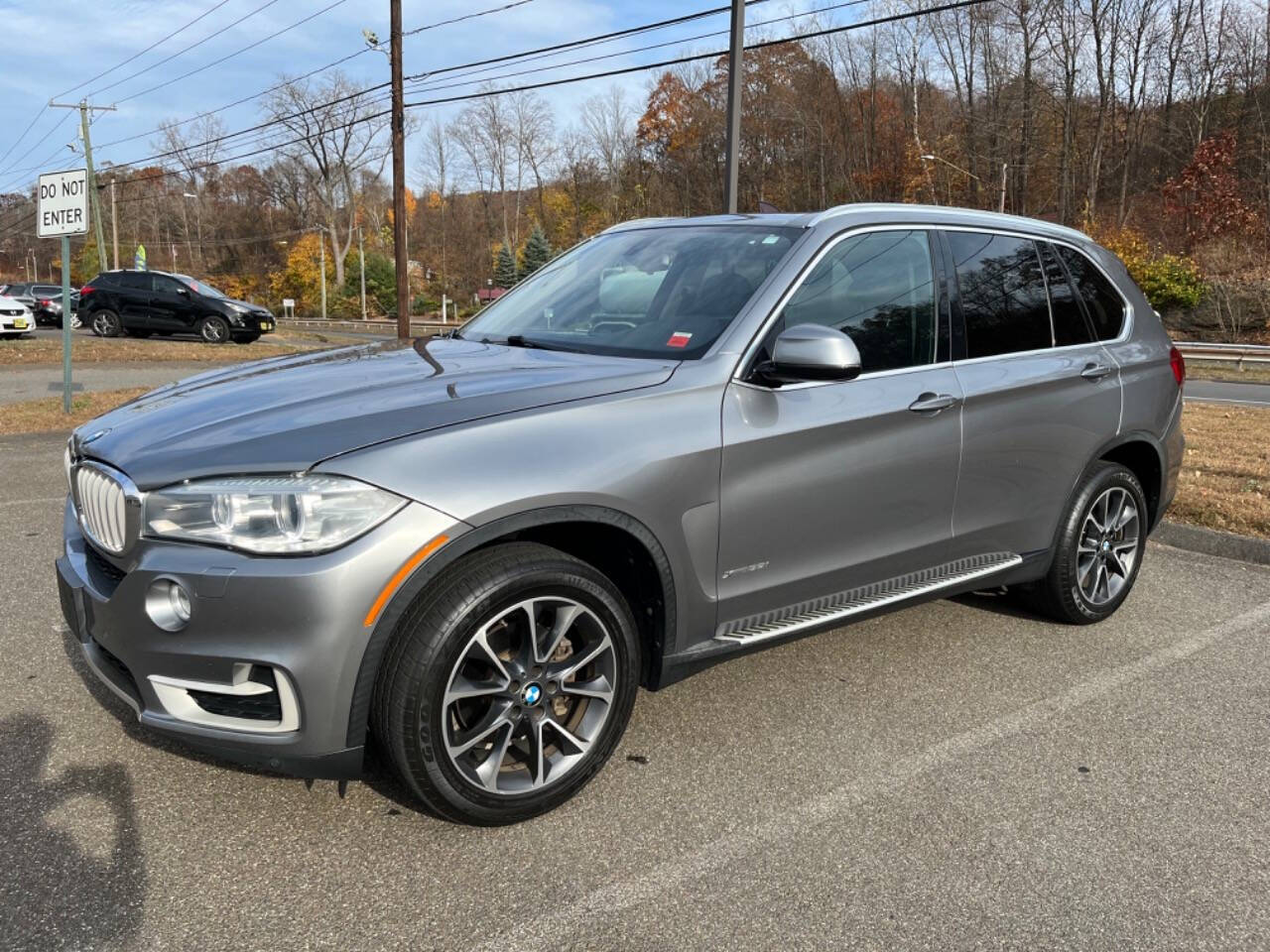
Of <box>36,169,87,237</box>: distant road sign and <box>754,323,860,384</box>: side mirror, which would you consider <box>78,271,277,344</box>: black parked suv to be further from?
<box>754,323,860,384</box>: side mirror

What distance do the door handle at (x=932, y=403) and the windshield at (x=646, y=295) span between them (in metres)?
0.73

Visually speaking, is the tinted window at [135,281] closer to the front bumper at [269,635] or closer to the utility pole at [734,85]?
the utility pole at [734,85]

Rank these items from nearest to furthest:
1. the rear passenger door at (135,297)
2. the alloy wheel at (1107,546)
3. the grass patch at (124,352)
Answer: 1. the alloy wheel at (1107,546)
2. the grass patch at (124,352)
3. the rear passenger door at (135,297)

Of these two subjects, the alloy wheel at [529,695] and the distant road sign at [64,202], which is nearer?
the alloy wheel at [529,695]

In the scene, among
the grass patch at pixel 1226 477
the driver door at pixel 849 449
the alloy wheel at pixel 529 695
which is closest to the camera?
the alloy wheel at pixel 529 695

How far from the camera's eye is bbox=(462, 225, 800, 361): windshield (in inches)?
130

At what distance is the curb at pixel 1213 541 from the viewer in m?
5.74

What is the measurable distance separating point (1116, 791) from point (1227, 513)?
12.9ft

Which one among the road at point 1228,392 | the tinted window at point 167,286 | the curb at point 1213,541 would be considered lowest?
the curb at point 1213,541

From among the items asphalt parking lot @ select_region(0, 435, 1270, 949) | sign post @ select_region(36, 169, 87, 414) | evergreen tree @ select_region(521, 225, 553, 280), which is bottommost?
asphalt parking lot @ select_region(0, 435, 1270, 949)

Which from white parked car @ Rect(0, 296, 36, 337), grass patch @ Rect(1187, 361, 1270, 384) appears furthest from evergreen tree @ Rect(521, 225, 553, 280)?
grass patch @ Rect(1187, 361, 1270, 384)

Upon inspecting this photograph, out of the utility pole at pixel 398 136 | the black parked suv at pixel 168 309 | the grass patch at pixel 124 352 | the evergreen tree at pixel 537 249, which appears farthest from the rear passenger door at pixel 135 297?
the evergreen tree at pixel 537 249

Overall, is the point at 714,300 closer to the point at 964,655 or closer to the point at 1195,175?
the point at 964,655

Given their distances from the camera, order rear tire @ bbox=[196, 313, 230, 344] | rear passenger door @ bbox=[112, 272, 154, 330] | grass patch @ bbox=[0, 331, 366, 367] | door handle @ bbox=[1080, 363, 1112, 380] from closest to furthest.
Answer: door handle @ bbox=[1080, 363, 1112, 380]
grass patch @ bbox=[0, 331, 366, 367]
rear tire @ bbox=[196, 313, 230, 344]
rear passenger door @ bbox=[112, 272, 154, 330]
